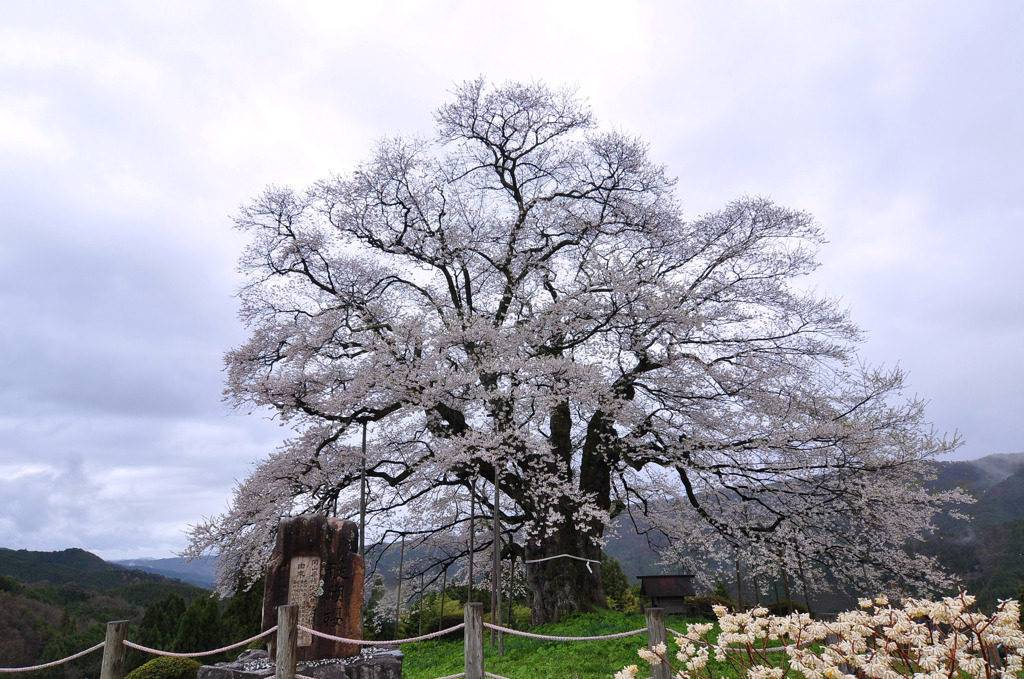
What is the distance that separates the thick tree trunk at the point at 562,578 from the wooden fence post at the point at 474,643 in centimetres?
823

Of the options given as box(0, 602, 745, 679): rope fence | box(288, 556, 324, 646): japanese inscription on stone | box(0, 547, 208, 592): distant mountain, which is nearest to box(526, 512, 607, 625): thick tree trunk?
box(288, 556, 324, 646): japanese inscription on stone

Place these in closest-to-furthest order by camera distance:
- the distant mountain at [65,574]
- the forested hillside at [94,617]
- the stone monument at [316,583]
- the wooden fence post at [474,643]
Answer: the wooden fence post at [474,643] → the stone monument at [316,583] → the forested hillside at [94,617] → the distant mountain at [65,574]

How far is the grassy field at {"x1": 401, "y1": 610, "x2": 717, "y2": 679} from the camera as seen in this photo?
929 centimetres

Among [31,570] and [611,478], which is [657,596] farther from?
[31,570]

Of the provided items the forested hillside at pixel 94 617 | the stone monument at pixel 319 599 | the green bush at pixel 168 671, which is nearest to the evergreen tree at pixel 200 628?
the forested hillside at pixel 94 617

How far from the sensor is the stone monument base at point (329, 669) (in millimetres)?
7168

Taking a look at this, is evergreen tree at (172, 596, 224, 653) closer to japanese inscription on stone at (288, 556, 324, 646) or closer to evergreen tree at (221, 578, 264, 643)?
evergreen tree at (221, 578, 264, 643)

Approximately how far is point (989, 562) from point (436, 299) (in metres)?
55.7

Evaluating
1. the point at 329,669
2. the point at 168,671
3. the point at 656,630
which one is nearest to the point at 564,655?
the point at 329,669

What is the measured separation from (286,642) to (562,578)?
28.3 feet

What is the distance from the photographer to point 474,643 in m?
6.13

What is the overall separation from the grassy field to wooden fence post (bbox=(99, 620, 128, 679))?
5467mm

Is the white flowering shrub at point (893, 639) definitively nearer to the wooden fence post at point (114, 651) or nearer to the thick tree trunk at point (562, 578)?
the wooden fence post at point (114, 651)

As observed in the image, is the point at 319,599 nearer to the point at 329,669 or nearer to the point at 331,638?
the point at 329,669
